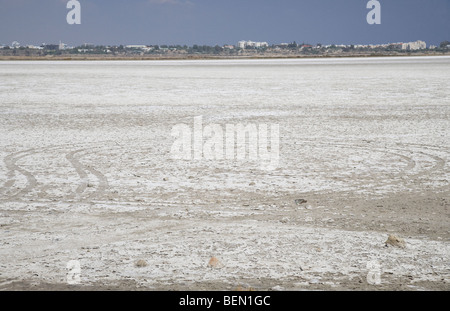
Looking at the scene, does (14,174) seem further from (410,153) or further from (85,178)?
(410,153)

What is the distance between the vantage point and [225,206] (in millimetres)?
6199

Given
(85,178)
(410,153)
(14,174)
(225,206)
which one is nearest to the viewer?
(225,206)

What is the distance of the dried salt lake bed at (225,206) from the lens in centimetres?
435

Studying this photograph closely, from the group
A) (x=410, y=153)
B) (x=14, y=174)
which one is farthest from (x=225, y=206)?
(x=410, y=153)

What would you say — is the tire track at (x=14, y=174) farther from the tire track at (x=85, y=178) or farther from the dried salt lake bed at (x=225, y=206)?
the tire track at (x=85, y=178)

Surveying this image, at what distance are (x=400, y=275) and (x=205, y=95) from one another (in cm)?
1500

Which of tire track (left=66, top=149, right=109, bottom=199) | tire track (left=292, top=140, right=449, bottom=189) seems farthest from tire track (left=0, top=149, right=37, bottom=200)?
tire track (left=292, top=140, right=449, bottom=189)

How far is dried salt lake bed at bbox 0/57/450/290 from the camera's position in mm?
4348

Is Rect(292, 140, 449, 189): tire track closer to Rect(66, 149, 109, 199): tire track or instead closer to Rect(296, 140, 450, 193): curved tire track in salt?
Rect(296, 140, 450, 193): curved tire track in salt

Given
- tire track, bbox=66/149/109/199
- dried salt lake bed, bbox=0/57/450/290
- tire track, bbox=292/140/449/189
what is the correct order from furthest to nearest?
tire track, bbox=292/140/449/189 → tire track, bbox=66/149/109/199 → dried salt lake bed, bbox=0/57/450/290

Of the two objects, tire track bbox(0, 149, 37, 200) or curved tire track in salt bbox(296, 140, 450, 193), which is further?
curved tire track in salt bbox(296, 140, 450, 193)

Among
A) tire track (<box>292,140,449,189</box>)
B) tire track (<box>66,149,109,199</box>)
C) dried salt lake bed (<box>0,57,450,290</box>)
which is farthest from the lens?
tire track (<box>292,140,449,189</box>)

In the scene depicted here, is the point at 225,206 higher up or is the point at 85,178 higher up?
the point at 85,178

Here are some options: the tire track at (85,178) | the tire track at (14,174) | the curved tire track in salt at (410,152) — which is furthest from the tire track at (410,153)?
the tire track at (14,174)
